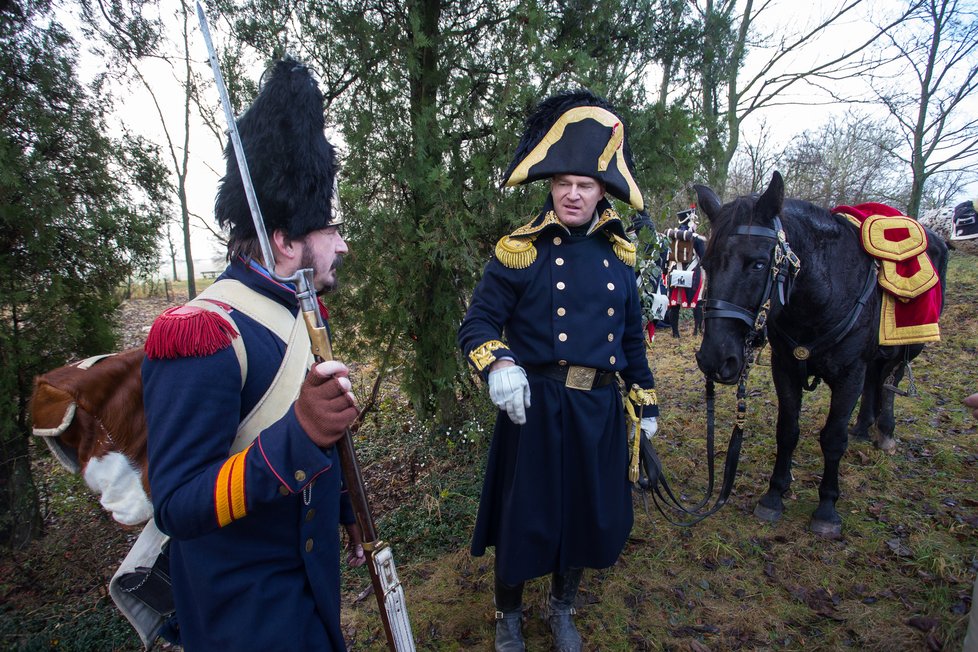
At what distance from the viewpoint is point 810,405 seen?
5.79m

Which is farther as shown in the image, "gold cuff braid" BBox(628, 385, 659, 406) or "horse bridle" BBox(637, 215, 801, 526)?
"horse bridle" BBox(637, 215, 801, 526)

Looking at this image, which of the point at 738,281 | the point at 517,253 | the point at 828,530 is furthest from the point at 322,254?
the point at 828,530

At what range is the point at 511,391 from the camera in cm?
190

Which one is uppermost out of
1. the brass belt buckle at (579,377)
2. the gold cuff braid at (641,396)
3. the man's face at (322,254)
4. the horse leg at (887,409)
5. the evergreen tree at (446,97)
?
the evergreen tree at (446,97)

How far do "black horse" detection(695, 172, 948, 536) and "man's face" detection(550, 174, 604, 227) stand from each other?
1061mm

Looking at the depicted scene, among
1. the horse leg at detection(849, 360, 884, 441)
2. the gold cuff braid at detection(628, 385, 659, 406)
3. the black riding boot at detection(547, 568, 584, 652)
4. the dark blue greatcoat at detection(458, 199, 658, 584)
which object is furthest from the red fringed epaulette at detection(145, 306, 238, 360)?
the horse leg at detection(849, 360, 884, 441)

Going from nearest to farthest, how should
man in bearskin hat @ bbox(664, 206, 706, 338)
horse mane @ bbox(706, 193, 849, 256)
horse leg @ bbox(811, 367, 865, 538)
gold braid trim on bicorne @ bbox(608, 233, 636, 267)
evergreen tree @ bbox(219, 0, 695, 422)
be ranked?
1. gold braid trim on bicorne @ bbox(608, 233, 636, 267)
2. horse mane @ bbox(706, 193, 849, 256)
3. evergreen tree @ bbox(219, 0, 695, 422)
4. horse leg @ bbox(811, 367, 865, 538)
5. man in bearskin hat @ bbox(664, 206, 706, 338)

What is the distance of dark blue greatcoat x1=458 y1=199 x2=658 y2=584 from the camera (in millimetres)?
2207

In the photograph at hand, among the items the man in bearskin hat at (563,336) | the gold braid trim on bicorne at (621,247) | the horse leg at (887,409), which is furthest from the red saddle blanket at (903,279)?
the man in bearskin hat at (563,336)

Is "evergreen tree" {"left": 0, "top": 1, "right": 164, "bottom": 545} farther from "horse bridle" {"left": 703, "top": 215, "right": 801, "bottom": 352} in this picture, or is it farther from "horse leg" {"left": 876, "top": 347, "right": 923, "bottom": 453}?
"horse leg" {"left": 876, "top": 347, "right": 923, "bottom": 453}

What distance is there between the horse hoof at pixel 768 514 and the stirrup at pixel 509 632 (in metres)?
2.20

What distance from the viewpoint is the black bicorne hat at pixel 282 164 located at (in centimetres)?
144

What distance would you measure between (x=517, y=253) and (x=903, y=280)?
2967 mm

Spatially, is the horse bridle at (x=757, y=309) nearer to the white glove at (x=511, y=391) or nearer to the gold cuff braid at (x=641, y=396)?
the gold cuff braid at (x=641, y=396)
